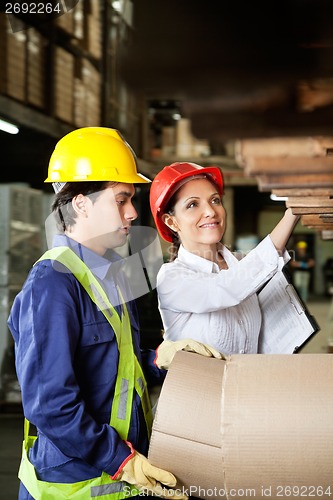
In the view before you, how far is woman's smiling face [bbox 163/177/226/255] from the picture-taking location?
79.8 inches

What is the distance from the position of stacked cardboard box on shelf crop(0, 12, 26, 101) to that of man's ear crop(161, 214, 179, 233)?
Answer: 2.34 m

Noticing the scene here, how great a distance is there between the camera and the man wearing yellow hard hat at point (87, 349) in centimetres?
161

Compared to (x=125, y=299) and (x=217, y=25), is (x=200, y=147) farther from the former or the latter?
(x=217, y=25)

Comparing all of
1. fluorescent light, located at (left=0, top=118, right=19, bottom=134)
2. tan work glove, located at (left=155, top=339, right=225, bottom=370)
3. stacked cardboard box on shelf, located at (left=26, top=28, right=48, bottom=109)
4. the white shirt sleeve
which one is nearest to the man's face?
the white shirt sleeve

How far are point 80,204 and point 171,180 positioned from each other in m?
0.30

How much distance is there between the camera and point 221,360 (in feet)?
5.60

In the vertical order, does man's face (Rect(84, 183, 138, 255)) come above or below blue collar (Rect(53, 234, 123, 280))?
above

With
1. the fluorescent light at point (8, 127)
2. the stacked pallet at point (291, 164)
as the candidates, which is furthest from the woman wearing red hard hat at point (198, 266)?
the fluorescent light at point (8, 127)

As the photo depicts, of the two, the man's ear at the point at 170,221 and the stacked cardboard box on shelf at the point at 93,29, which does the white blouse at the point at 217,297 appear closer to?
A: the man's ear at the point at 170,221

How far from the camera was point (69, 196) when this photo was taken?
189cm

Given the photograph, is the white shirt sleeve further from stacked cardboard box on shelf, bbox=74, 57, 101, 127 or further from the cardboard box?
stacked cardboard box on shelf, bbox=74, 57, 101, 127

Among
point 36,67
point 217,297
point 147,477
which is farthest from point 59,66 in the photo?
point 147,477

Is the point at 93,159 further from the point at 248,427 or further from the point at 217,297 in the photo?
the point at 248,427

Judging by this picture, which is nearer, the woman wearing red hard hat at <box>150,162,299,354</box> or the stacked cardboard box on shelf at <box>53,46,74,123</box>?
the woman wearing red hard hat at <box>150,162,299,354</box>
